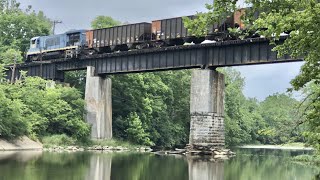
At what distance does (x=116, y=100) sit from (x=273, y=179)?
43193 millimetres

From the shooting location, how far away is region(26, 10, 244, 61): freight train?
50469 millimetres

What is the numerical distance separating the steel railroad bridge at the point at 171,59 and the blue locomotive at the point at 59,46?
1.58m

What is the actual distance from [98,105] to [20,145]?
593 inches

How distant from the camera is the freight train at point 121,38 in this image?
50469 millimetres

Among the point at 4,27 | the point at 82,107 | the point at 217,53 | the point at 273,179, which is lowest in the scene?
the point at 273,179

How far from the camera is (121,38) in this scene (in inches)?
2346

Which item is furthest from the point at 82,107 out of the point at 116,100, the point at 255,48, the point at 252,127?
the point at 252,127

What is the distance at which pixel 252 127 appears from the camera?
417 feet

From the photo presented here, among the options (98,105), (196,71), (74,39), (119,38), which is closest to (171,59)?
(196,71)

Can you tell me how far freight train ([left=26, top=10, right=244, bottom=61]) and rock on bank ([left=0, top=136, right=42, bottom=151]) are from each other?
16.2 metres

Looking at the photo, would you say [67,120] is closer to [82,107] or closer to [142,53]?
[82,107]

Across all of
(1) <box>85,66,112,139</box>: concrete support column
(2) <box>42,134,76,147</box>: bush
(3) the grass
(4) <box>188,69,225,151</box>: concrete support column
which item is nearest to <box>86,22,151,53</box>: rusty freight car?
(1) <box>85,66,112,139</box>: concrete support column

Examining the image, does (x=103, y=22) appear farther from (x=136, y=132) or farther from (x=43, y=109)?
(x=43, y=109)

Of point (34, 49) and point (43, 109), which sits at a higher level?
point (34, 49)
